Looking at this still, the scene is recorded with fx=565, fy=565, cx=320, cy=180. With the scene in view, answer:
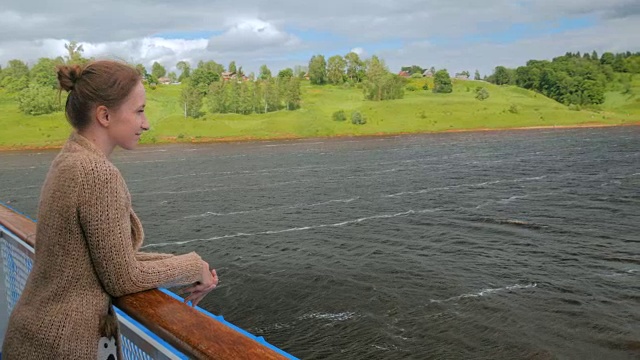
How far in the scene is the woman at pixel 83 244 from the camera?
216 centimetres

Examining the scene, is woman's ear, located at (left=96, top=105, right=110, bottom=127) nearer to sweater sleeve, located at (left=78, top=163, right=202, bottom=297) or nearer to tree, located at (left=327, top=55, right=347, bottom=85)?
sweater sleeve, located at (left=78, top=163, right=202, bottom=297)

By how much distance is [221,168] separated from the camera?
4641cm

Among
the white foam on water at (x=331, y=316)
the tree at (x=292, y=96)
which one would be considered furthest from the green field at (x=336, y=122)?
the white foam on water at (x=331, y=316)

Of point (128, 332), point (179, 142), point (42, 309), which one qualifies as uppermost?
point (42, 309)

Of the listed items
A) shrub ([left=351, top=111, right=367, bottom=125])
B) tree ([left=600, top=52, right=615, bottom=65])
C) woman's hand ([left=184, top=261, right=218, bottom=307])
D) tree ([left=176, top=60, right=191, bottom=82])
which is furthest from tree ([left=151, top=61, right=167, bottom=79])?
woman's hand ([left=184, top=261, right=218, bottom=307])

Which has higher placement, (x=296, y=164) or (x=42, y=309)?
(x=42, y=309)

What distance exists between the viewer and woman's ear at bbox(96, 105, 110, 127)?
2.39 metres

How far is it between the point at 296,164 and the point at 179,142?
42.7 meters

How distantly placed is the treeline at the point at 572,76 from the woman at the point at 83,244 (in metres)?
139

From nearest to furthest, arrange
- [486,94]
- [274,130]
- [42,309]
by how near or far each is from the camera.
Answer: [42,309], [274,130], [486,94]

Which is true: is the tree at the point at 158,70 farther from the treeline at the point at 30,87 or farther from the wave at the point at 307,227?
the wave at the point at 307,227

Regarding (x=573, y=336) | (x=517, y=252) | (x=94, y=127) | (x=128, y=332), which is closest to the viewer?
(x=94, y=127)

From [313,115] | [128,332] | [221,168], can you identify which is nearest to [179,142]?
[313,115]

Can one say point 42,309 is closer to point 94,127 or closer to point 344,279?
point 94,127
